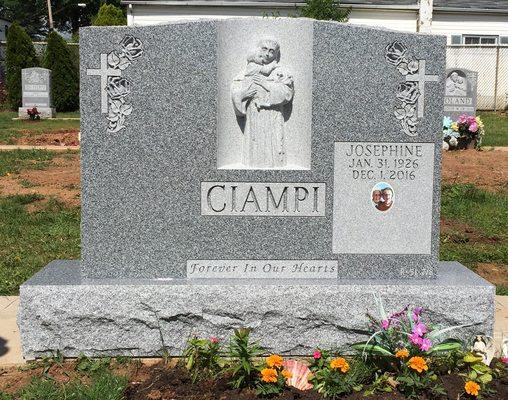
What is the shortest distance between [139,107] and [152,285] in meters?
1.04

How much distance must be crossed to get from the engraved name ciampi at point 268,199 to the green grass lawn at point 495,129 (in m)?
11.4

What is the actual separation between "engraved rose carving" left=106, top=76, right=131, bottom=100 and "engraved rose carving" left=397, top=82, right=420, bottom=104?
161 centimetres

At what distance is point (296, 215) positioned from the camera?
153 inches

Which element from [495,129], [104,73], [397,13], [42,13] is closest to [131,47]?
[104,73]

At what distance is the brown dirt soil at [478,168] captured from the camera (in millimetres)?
9344

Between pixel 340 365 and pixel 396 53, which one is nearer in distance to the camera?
pixel 340 365

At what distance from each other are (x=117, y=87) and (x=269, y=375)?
6.15 feet

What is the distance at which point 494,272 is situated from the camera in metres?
5.59

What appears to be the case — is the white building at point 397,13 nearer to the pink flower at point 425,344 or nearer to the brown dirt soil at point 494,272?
the brown dirt soil at point 494,272

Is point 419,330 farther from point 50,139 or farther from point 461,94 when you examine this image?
point 50,139

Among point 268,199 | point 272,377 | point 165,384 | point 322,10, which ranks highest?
point 322,10

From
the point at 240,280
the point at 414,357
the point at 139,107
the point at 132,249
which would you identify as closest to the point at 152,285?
the point at 132,249

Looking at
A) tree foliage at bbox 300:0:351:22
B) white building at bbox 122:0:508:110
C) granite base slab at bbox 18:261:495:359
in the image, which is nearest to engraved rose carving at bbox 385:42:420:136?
granite base slab at bbox 18:261:495:359

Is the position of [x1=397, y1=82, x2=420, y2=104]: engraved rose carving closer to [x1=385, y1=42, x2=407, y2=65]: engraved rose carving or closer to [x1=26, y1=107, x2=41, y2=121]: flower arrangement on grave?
[x1=385, y1=42, x2=407, y2=65]: engraved rose carving
